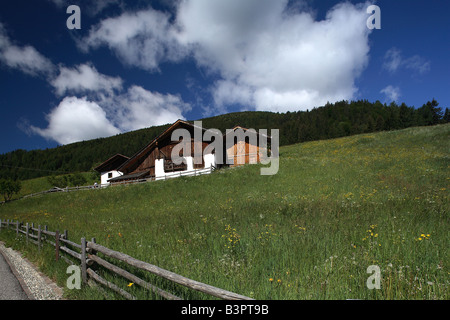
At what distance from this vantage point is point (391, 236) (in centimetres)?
602

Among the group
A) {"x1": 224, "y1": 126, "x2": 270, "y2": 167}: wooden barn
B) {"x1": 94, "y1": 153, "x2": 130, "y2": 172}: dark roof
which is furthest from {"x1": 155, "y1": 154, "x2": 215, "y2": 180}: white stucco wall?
{"x1": 94, "y1": 153, "x2": 130, "y2": 172}: dark roof

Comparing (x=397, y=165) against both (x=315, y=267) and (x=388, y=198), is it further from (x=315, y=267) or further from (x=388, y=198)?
(x=315, y=267)

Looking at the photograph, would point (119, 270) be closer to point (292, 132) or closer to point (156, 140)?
point (156, 140)

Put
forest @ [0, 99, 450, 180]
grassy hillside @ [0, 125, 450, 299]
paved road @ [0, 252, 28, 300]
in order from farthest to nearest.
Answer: forest @ [0, 99, 450, 180] → paved road @ [0, 252, 28, 300] → grassy hillside @ [0, 125, 450, 299]

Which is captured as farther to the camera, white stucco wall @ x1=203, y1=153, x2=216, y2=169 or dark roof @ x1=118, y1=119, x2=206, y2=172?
white stucco wall @ x1=203, y1=153, x2=216, y2=169

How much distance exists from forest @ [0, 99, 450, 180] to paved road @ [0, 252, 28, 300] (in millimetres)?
97092

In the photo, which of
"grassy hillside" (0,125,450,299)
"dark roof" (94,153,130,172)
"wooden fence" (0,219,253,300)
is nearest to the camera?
"wooden fence" (0,219,253,300)

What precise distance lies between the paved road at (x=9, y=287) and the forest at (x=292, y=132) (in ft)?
319

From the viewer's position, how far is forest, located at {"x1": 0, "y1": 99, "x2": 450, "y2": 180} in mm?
80000

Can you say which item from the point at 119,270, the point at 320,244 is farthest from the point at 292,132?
the point at 119,270

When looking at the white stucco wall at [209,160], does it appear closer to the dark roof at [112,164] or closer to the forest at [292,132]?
the dark roof at [112,164]

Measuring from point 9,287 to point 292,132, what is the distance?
104 metres

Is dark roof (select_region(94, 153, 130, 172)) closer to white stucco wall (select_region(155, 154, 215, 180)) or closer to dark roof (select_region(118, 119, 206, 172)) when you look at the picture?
dark roof (select_region(118, 119, 206, 172))
